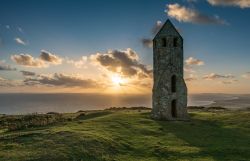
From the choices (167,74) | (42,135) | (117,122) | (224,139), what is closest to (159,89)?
(167,74)

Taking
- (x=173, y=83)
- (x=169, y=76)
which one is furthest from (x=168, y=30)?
(x=173, y=83)

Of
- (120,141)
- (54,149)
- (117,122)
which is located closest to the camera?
(54,149)

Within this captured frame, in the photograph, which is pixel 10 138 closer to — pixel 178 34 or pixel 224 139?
pixel 224 139

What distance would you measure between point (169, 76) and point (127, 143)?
19.0m

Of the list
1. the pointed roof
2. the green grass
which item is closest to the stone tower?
the pointed roof

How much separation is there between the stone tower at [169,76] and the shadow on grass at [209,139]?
10.3 ft

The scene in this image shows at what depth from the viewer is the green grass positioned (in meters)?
22.3

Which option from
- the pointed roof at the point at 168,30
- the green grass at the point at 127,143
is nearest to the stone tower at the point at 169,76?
the pointed roof at the point at 168,30

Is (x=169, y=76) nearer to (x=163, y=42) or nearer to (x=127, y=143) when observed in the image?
(x=163, y=42)

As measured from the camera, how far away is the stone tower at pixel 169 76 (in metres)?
43.5

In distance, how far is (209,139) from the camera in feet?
101

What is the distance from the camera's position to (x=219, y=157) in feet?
80.6

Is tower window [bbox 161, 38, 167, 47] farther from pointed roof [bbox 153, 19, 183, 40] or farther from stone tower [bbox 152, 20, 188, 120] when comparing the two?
pointed roof [bbox 153, 19, 183, 40]

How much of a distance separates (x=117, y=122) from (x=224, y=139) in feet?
38.9
